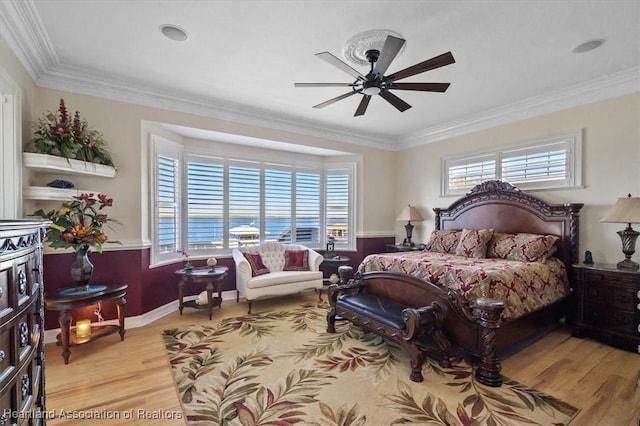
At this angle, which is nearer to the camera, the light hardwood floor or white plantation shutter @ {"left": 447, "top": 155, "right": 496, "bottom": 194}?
the light hardwood floor

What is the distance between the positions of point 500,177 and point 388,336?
3.37 m

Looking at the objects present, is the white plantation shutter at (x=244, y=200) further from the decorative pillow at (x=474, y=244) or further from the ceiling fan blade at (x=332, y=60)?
the decorative pillow at (x=474, y=244)

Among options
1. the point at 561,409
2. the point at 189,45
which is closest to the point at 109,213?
the point at 189,45

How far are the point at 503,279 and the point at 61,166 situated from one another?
4591mm

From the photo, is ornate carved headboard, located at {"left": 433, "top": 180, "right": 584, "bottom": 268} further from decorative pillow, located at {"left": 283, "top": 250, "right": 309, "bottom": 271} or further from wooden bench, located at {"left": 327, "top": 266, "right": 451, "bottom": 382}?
decorative pillow, located at {"left": 283, "top": 250, "right": 309, "bottom": 271}

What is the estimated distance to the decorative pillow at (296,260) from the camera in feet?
16.1

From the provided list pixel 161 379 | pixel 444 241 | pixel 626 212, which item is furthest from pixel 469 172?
pixel 161 379

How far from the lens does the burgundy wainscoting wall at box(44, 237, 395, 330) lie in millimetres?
3291

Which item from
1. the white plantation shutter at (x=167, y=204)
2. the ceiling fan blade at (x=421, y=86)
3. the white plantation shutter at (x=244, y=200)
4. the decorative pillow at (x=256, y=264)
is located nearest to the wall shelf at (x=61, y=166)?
the white plantation shutter at (x=167, y=204)

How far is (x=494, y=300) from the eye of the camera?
2.58 metres

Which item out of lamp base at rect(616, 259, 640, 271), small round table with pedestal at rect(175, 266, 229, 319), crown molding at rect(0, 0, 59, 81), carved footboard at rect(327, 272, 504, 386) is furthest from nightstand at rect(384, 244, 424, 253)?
crown molding at rect(0, 0, 59, 81)

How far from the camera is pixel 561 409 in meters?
2.17

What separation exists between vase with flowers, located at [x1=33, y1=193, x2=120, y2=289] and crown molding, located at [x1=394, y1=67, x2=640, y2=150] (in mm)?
5199

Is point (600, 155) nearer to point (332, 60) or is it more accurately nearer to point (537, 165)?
point (537, 165)
